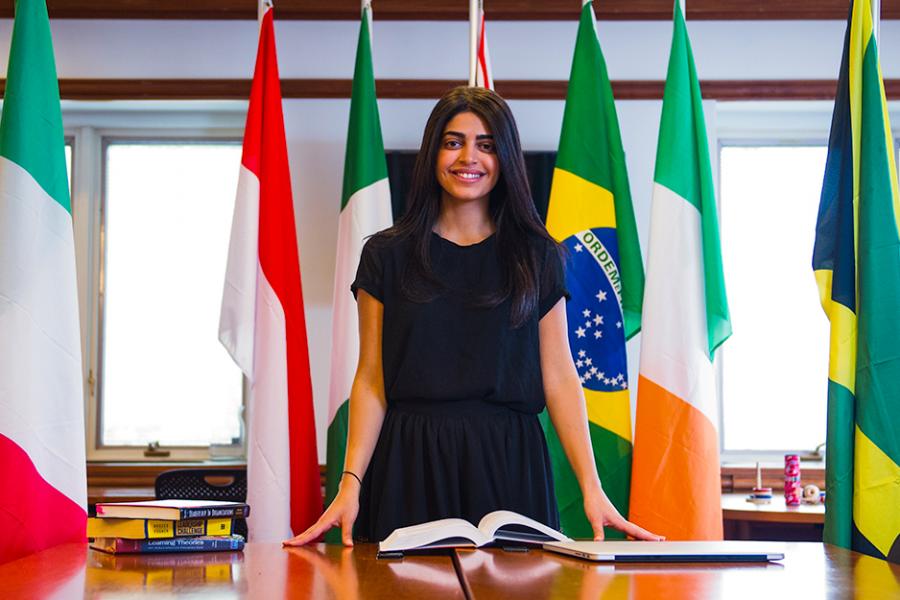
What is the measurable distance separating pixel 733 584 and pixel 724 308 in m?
1.79

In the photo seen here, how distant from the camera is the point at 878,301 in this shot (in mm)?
2600

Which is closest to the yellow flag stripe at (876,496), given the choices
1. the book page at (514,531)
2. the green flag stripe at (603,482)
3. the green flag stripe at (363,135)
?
the green flag stripe at (603,482)

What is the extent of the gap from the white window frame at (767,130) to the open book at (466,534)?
2.88m

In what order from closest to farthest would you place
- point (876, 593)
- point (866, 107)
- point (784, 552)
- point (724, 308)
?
point (876, 593) → point (784, 552) → point (866, 107) → point (724, 308)

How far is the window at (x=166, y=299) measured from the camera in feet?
14.2

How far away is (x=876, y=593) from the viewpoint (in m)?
1.26

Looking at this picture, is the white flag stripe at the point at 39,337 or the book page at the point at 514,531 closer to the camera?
the book page at the point at 514,531

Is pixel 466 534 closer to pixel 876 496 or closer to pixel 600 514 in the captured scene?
pixel 600 514

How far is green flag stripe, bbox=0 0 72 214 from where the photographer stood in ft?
8.47

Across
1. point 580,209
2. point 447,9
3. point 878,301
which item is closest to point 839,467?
point 878,301

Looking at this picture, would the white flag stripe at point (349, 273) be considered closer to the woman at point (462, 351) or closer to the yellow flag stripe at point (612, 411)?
the yellow flag stripe at point (612, 411)

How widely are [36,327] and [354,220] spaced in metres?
1.22

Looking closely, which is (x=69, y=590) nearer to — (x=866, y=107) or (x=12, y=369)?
(x=12, y=369)

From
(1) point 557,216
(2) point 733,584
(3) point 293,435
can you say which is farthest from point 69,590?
(1) point 557,216
